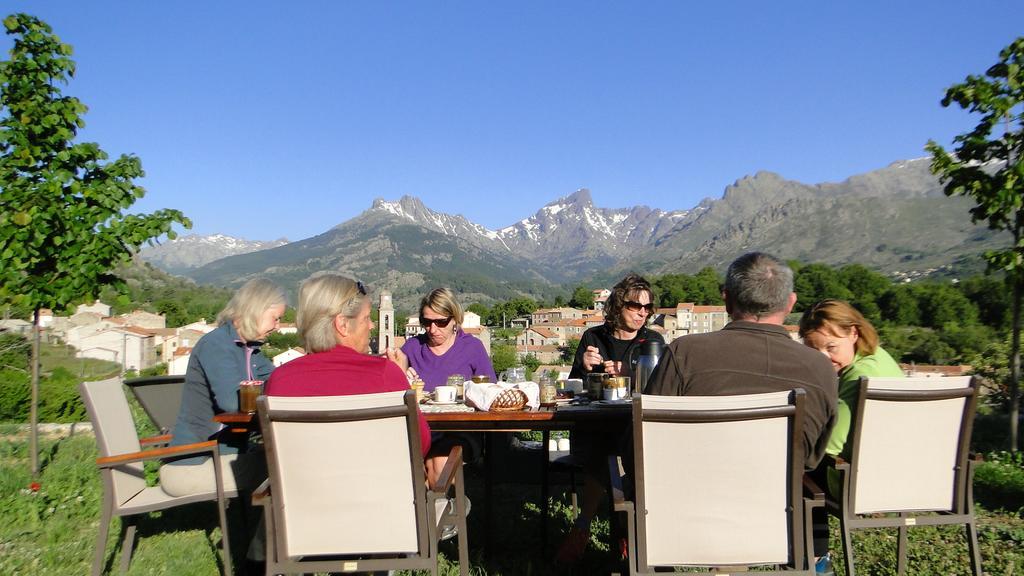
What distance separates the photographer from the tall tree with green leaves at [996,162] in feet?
17.3

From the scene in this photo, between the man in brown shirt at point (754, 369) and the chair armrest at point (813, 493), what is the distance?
0.07 metres

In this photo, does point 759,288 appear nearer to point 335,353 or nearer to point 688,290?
point 335,353

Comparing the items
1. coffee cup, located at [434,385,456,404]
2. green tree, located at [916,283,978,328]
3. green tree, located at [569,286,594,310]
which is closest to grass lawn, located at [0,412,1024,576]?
coffee cup, located at [434,385,456,404]

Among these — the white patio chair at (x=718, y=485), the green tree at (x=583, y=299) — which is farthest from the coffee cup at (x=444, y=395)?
the green tree at (x=583, y=299)

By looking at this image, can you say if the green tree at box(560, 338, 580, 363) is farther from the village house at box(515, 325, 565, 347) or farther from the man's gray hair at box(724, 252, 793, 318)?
the man's gray hair at box(724, 252, 793, 318)

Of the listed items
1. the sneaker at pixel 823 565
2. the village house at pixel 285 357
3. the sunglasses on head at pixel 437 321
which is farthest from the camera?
the sunglasses on head at pixel 437 321

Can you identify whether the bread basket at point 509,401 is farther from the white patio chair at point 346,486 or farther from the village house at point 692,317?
the village house at point 692,317

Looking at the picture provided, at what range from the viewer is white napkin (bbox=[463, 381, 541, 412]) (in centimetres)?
301

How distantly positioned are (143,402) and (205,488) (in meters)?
1.23

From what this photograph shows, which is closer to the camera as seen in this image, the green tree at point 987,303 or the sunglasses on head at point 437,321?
the sunglasses on head at point 437,321

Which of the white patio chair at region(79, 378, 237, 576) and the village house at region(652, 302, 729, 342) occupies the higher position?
the white patio chair at region(79, 378, 237, 576)

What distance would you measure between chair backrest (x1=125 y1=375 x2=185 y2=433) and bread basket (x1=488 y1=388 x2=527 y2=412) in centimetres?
219

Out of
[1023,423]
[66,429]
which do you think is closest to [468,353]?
[66,429]

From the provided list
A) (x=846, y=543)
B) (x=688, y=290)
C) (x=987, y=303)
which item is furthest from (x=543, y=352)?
(x=846, y=543)
